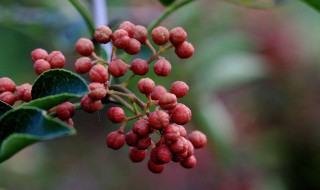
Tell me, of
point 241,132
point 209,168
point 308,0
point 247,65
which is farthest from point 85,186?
point 308,0

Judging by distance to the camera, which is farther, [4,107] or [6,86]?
[6,86]

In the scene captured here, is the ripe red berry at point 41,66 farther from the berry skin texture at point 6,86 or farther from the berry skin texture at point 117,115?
the berry skin texture at point 117,115

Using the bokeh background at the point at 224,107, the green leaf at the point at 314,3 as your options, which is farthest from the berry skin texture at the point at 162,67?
the bokeh background at the point at 224,107

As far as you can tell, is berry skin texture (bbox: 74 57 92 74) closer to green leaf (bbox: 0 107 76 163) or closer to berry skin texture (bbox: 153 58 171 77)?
berry skin texture (bbox: 153 58 171 77)

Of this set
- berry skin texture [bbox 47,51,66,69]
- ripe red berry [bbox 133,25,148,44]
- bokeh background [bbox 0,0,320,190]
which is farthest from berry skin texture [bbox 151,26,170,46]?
bokeh background [bbox 0,0,320,190]

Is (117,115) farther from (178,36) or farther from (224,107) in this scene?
(224,107)

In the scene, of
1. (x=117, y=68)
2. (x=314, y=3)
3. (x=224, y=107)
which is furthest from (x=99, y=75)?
(x=224, y=107)

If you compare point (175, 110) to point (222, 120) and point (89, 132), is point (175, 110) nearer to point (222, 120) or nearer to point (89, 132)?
Answer: point (222, 120)
